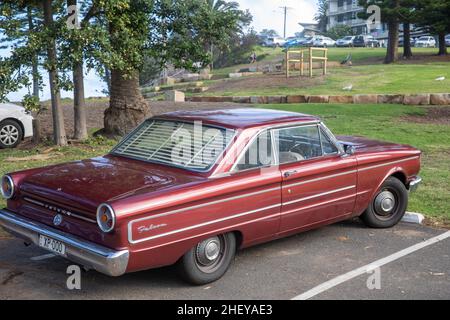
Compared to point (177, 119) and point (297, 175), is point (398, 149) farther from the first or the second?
point (177, 119)

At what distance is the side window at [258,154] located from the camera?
16.8ft

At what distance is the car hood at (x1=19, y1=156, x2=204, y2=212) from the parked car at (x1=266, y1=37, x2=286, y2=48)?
68888 mm

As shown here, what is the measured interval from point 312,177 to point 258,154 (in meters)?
0.66

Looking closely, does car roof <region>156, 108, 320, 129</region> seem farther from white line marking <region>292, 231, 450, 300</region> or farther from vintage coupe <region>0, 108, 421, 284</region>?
white line marking <region>292, 231, 450, 300</region>

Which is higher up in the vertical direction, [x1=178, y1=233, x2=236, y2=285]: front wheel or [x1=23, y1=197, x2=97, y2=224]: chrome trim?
[x1=23, y1=197, x2=97, y2=224]: chrome trim

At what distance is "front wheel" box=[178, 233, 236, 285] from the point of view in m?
4.64

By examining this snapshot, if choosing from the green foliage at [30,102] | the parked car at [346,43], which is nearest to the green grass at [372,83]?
the green foliage at [30,102]

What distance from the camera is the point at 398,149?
21.5 feet

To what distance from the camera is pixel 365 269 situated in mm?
5211

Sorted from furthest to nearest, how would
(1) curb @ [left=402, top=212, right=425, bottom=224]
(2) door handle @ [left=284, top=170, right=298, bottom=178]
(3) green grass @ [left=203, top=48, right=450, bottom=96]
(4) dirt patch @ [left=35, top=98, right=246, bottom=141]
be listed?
(3) green grass @ [left=203, top=48, right=450, bottom=96]
(4) dirt patch @ [left=35, top=98, right=246, bottom=141]
(1) curb @ [left=402, top=212, right=425, bottom=224]
(2) door handle @ [left=284, top=170, right=298, bottom=178]

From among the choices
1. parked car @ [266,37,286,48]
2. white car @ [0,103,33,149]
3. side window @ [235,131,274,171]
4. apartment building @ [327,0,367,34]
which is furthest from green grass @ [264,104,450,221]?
apartment building @ [327,0,367,34]

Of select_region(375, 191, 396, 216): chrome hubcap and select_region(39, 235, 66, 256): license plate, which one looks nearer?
select_region(39, 235, 66, 256): license plate

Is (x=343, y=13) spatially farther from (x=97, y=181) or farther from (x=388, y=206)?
(x=97, y=181)
